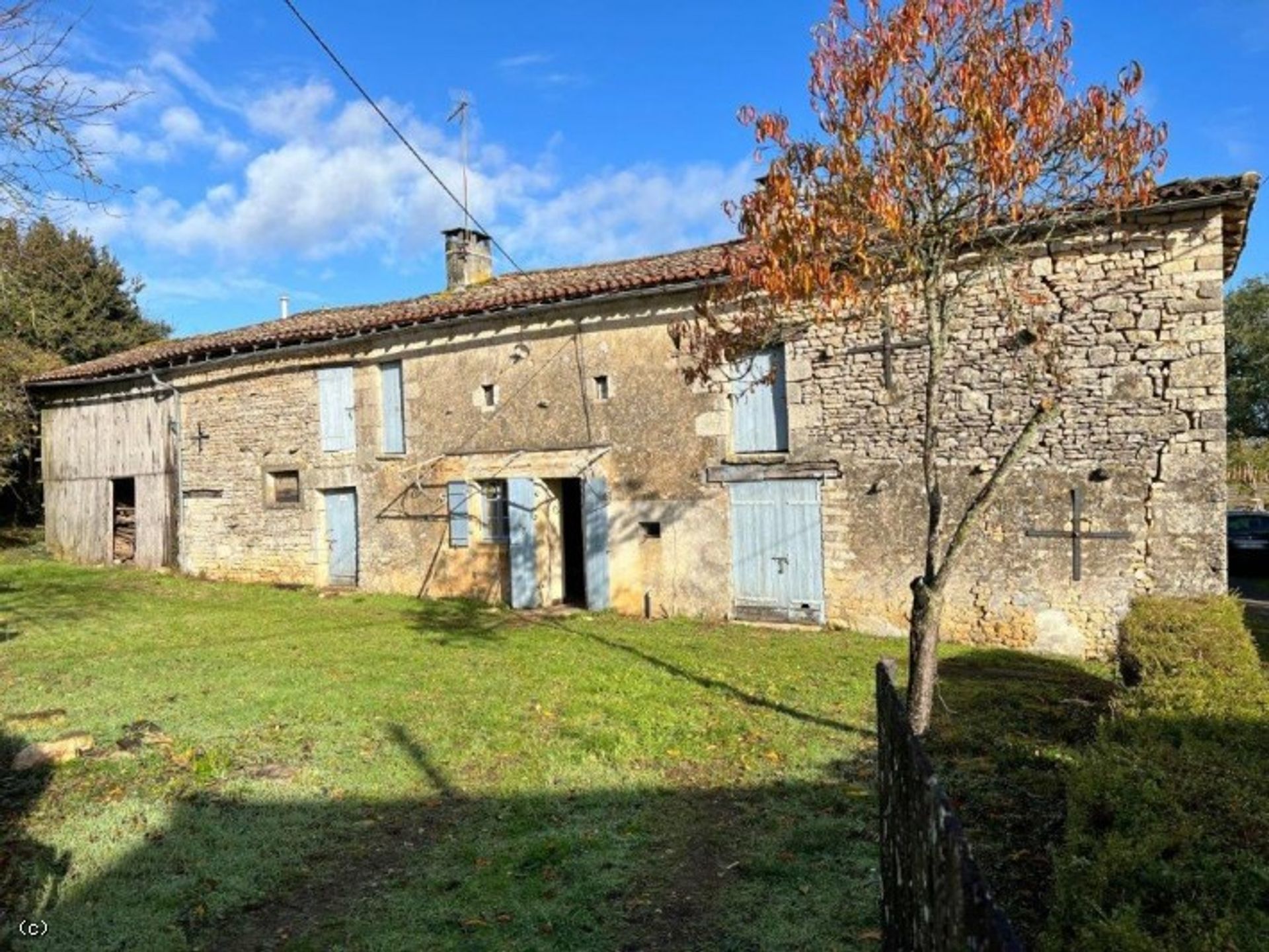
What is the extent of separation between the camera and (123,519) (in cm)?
1784

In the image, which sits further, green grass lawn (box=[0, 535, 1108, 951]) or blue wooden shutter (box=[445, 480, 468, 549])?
blue wooden shutter (box=[445, 480, 468, 549])

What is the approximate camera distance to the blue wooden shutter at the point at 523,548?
41.1 ft

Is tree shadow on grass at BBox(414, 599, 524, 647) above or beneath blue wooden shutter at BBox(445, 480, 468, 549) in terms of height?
beneath

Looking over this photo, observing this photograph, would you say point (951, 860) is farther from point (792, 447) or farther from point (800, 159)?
point (792, 447)

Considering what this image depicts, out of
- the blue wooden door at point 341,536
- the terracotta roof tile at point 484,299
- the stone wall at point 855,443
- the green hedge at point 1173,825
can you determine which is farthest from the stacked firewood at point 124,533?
the green hedge at point 1173,825

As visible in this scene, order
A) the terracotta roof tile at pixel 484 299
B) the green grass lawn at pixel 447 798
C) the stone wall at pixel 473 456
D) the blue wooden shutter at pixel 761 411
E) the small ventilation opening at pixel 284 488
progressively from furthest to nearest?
the small ventilation opening at pixel 284 488
the stone wall at pixel 473 456
the blue wooden shutter at pixel 761 411
the terracotta roof tile at pixel 484 299
the green grass lawn at pixel 447 798

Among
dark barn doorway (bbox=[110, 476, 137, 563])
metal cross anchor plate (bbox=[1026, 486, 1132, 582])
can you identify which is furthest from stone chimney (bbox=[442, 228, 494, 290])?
metal cross anchor plate (bbox=[1026, 486, 1132, 582])

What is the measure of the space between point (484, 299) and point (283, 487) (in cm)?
565

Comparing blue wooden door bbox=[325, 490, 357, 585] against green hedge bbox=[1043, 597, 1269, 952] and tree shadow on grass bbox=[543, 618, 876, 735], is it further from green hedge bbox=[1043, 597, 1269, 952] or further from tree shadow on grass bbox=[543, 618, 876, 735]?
green hedge bbox=[1043, 597, 1269, 952]

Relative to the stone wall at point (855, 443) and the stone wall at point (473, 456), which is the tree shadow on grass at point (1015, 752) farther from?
the stone wall at point (473, 456)

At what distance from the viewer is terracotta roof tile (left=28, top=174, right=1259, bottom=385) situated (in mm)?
8406

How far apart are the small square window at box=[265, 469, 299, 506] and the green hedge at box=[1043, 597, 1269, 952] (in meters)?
13.7

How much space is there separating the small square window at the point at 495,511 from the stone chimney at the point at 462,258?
16.3ft

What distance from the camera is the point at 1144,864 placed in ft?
8.45
